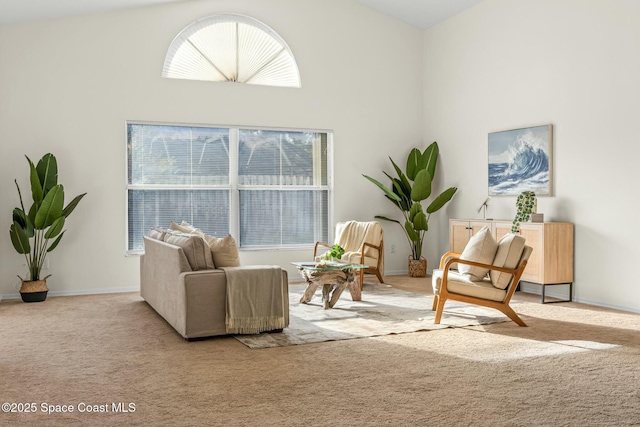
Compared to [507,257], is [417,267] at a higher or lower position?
lower

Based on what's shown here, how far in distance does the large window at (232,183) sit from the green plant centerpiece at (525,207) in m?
2.94

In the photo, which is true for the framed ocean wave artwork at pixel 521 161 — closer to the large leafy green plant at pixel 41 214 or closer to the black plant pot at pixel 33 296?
the large leafy green plant at pixel 41 214

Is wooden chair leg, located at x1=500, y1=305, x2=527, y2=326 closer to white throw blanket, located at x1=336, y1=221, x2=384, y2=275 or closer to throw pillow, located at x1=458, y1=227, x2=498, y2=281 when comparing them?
throw pillow, located at x1=458, y1=227, x2=498, y2=281

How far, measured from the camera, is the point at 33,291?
702cm

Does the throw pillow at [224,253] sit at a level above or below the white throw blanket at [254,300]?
above

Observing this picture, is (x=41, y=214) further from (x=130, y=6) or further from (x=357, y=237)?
(x=357, y=237)

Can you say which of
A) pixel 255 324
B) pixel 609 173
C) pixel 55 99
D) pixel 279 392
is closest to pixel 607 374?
pixel 279 392

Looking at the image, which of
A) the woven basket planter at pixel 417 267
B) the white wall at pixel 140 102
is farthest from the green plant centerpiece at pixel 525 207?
the white wall at pixel 140 102

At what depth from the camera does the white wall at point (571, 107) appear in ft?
20.9

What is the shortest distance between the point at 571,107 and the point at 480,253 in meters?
2.54

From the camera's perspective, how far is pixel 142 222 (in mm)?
8055

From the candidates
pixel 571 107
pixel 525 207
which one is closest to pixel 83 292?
pixel 525 207

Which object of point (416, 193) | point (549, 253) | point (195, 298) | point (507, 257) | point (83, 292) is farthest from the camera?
point (416, 193)

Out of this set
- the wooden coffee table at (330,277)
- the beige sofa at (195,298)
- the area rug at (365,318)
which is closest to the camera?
the beige sofa at (195,298)
